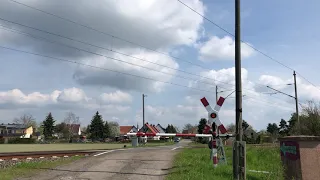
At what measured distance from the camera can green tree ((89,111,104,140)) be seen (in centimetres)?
11194

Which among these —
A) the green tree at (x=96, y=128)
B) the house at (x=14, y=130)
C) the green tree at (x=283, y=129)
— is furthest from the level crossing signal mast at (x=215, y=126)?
the house at (x=14, y=130)

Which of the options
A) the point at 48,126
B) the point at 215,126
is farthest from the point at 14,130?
the point at 215,126

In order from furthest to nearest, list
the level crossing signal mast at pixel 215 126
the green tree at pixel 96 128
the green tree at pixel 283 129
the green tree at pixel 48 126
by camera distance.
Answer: the green tree at pixel 48 126, the green tree at pixel 96 128, the green tree at pixel 283 129, the level crossing signal mast at pixel 215 126

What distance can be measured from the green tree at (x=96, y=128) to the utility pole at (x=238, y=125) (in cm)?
10364

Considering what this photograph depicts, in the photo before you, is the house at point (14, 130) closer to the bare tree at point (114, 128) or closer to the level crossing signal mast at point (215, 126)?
the bare tree at point (114, 128)

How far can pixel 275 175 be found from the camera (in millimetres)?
11336

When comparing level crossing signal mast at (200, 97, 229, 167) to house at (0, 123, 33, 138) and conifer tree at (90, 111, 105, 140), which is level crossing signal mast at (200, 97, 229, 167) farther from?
house at (0, 123, 33, 138)

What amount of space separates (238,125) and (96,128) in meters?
105

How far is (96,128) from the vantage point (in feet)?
368

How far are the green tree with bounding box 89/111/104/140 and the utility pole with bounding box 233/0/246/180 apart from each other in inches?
4080

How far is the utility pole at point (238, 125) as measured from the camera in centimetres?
1021

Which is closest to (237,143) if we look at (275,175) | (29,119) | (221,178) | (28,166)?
(221,178)

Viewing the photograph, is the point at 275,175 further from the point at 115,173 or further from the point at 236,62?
the point at 115,173

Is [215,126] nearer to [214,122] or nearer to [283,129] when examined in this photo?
[214,122]
